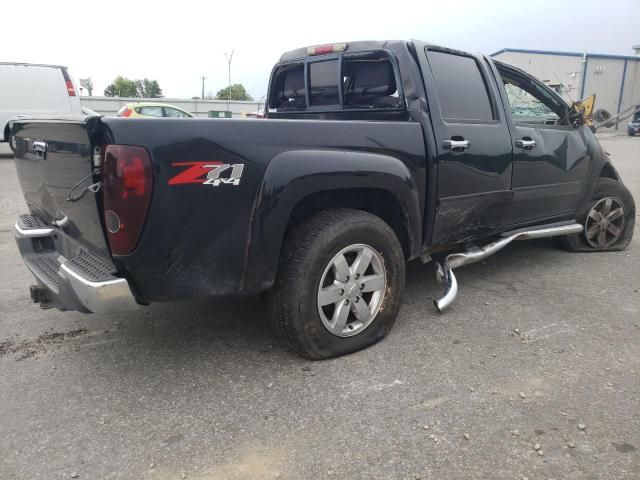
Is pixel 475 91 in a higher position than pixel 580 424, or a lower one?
higher

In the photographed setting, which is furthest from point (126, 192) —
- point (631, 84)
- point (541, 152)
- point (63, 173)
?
point (631, 84)

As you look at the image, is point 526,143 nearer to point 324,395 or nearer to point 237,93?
point 324,395

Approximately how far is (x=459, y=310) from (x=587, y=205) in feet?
6.92

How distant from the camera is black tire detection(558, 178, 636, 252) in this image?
491 cm

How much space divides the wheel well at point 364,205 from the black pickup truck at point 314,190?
0.5 inches

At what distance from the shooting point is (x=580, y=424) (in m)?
2.35

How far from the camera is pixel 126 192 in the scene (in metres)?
2.20

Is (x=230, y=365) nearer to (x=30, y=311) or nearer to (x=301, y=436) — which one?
(x=301, y=436)

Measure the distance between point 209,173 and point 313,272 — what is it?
2.52 feet

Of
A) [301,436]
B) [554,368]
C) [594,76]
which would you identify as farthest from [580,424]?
[594,76]

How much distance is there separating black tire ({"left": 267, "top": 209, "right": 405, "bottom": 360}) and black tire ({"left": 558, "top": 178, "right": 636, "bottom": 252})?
2.86 metres

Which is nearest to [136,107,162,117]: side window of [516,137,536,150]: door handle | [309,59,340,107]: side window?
[309,59,340,107]: side window

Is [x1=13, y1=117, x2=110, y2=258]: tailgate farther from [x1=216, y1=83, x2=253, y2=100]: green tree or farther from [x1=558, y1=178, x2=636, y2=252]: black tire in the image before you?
[x1=216, y1=83, x2=253, y2=100]: green tree

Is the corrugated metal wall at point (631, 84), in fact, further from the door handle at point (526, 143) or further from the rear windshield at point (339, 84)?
the rear windshield at point (339, 84)
